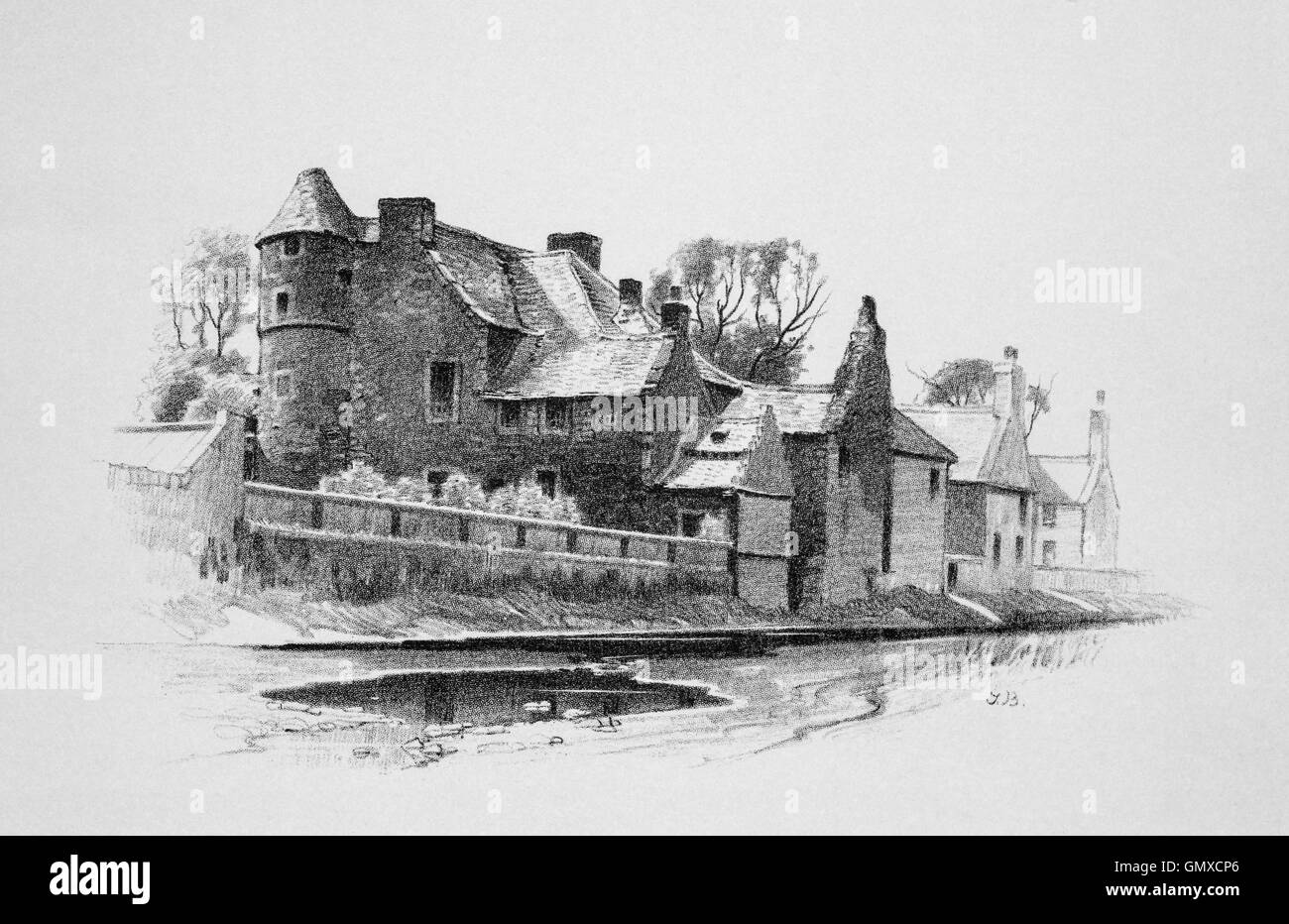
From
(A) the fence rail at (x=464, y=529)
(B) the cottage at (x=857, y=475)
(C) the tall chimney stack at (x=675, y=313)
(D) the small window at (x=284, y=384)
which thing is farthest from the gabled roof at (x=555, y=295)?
(D) the small window at (x=284, y=384)

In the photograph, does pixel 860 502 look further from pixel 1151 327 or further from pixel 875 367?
pixel 1151 327

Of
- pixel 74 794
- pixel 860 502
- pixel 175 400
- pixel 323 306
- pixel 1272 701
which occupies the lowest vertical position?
pixel 74 794

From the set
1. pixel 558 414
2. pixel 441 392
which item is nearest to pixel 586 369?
pixel 558 414

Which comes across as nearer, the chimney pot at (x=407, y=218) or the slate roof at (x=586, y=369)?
the chimney pot at (x=407, y=218)

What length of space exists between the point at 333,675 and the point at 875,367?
3484mm

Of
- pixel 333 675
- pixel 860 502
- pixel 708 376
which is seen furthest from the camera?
pixel 860 502

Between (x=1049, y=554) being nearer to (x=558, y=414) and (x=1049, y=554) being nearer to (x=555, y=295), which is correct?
(x=558, y=414)

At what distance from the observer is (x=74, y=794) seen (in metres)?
6.27

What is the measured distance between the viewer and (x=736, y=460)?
6.67 metres

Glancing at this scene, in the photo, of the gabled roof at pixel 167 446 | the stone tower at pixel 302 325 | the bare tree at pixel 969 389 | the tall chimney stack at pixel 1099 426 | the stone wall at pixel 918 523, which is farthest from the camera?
the stone wall at pixel 918 523

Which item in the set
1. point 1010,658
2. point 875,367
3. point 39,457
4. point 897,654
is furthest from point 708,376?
point 39,457

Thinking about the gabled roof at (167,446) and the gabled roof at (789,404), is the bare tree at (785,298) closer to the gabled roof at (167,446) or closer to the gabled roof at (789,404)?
the gabled roof at (789,404)

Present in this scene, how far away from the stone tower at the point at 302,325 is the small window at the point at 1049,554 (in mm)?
4341

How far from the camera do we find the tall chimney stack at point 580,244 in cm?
659
